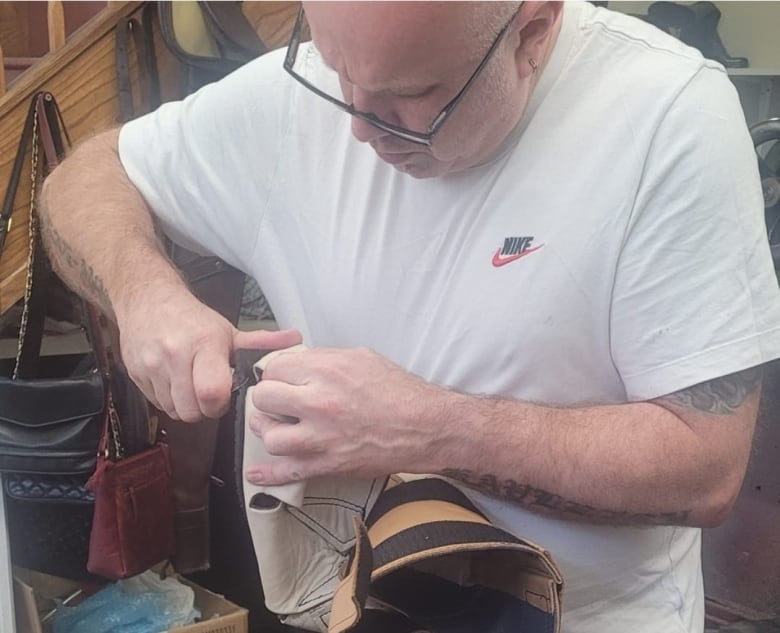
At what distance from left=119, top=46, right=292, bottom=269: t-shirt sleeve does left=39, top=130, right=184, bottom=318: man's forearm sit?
0.11ft

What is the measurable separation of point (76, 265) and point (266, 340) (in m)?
0.38

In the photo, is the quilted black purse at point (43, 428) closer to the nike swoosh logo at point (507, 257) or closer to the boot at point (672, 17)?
the nike swoosh logo at point (507, 257)

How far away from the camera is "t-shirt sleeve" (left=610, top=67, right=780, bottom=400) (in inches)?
33.0

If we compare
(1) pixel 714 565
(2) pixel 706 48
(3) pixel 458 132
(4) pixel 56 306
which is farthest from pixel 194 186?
(2) pixel 706 48

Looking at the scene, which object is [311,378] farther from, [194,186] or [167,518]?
[167,518]

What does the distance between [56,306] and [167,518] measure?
543 mm

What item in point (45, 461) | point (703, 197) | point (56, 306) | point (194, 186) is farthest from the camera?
point (56, 306)

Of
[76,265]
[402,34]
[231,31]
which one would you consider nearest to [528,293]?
[402,34]

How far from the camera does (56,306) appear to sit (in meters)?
1.97

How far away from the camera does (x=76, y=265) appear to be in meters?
1.12

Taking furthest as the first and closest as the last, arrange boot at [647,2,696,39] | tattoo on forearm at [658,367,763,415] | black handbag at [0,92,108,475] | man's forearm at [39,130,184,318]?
boot at [647,2,696,39]
black handbag at [0,92,108,475]
man's forearm at [39,130,184,318]
tattoo on forearm at [658,367,763,415]

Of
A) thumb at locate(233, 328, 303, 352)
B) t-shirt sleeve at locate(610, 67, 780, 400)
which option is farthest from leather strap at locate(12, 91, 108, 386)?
t-shirt sleeve at locate(610, 67, 780, 400)

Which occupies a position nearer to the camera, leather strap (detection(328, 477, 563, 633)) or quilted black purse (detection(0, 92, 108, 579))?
leather strap (detection(328, 477, 563, 633))

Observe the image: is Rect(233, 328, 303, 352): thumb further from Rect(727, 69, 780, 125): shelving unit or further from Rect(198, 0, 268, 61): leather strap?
Rect(727, 69, 780, 125): shelving unit
